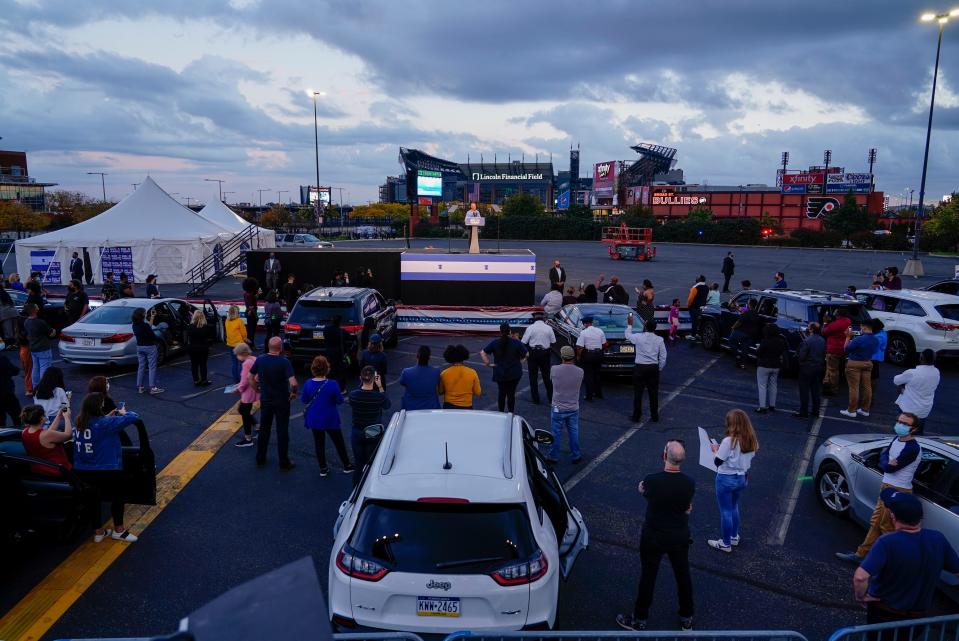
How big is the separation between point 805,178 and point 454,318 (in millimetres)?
92755

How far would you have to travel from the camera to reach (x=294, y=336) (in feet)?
43.6

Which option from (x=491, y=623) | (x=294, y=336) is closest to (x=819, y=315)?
(x=294, y=336)

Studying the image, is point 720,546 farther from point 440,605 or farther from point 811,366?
point 811,366

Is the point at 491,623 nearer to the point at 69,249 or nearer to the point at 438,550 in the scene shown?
the point at 438,550

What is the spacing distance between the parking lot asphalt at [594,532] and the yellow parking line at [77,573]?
102 millimetres

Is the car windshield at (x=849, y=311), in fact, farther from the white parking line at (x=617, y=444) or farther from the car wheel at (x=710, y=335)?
the car wheel at (x=710, y=335)

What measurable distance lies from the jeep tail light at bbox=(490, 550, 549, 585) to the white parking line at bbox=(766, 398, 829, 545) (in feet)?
12.3

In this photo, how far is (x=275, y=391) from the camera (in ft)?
27.1

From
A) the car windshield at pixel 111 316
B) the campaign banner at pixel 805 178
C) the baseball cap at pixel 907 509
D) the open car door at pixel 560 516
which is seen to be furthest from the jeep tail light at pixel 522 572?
the campaign banner at pixel 805 178

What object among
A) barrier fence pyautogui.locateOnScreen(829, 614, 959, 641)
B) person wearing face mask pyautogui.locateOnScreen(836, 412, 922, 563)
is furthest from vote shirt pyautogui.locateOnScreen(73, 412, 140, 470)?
person wearing face mask pyautogui.locateOnScreen(836, 412, 922, 563)

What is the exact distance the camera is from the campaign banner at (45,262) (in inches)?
1135

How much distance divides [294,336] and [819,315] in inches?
422

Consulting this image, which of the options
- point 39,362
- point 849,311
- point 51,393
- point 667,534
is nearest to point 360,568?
point 667,534

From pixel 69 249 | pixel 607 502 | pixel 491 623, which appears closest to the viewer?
pixel 491 623
